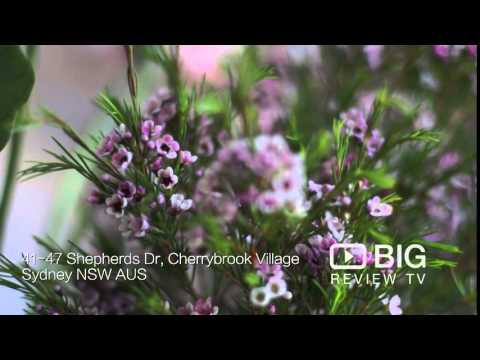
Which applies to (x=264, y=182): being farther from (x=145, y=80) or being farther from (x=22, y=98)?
(x=145, y=80)

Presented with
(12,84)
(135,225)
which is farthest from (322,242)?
(12,84)

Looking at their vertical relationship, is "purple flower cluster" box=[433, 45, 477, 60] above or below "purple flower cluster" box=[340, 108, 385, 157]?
above

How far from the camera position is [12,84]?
389mm

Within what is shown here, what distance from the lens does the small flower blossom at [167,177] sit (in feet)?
1.16

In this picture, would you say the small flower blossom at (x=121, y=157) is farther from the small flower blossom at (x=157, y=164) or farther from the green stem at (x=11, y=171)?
the green stem at (x=11, y=171)

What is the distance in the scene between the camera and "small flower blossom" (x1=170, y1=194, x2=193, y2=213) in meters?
0.36

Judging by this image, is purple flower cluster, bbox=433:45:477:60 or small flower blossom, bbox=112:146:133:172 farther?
purple flower cluster, bbox=433:45:477:60

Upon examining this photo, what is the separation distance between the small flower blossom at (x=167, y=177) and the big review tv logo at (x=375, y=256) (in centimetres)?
10

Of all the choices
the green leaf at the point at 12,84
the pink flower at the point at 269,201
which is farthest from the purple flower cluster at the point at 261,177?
the green leaf at the point at 12,84

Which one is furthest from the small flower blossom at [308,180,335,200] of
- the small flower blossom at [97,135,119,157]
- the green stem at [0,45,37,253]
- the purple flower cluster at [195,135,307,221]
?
the green stem at [0,45,37,253]

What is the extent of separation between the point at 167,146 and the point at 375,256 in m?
0.14

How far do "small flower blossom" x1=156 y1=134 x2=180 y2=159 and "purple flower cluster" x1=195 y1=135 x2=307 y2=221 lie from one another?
33 mm

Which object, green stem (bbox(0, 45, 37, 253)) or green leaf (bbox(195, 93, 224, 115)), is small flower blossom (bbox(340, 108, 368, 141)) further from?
green stem (bbox(0, 45, 37, 253))
